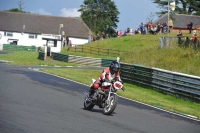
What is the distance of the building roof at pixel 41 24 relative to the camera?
10075cm

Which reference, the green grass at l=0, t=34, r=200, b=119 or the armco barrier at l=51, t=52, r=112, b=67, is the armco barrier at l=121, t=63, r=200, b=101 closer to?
the green grass at l=0, t=34, r=200, b=119

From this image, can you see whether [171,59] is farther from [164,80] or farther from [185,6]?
[185,6]

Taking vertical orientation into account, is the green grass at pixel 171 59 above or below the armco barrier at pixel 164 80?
above

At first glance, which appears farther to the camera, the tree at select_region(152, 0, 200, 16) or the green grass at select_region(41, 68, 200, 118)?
the tree at select_region(152, 0, 200, 16)

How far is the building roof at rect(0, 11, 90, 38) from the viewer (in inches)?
3967

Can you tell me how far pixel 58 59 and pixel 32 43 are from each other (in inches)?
1967

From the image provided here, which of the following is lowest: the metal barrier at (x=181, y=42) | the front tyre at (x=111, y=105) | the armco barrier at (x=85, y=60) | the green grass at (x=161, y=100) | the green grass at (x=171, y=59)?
the green grass at (x=161, y=100)

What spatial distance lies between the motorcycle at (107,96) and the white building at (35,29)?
84.0 meters

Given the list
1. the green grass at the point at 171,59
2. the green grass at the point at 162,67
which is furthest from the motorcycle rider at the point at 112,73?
the green grass at the point at 171,59

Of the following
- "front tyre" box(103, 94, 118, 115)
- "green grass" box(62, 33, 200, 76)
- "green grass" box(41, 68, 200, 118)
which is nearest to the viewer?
"front tyre" box(103, 94, 118, 115)

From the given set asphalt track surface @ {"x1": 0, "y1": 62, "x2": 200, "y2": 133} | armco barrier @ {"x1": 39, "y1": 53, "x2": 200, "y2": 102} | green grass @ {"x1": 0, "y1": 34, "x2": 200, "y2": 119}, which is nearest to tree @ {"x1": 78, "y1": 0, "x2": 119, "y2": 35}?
green grass @ {"x1": 0, "y1": 34, "x2": 200, "y2": 119}

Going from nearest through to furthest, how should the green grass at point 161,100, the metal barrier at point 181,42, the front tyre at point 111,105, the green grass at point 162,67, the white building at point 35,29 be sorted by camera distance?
1. the front tyre at point 111,105
2. the green grass at point 161,100
3. the green grass at point 162,67
4. the metal barrier at point 181,42
5. the white building at point 35,29

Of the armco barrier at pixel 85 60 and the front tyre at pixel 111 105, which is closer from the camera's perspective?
the front tyre at pixel 111 105

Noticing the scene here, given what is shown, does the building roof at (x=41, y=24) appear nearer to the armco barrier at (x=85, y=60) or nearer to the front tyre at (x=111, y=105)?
the armco barrier at (x=85, y=60)
